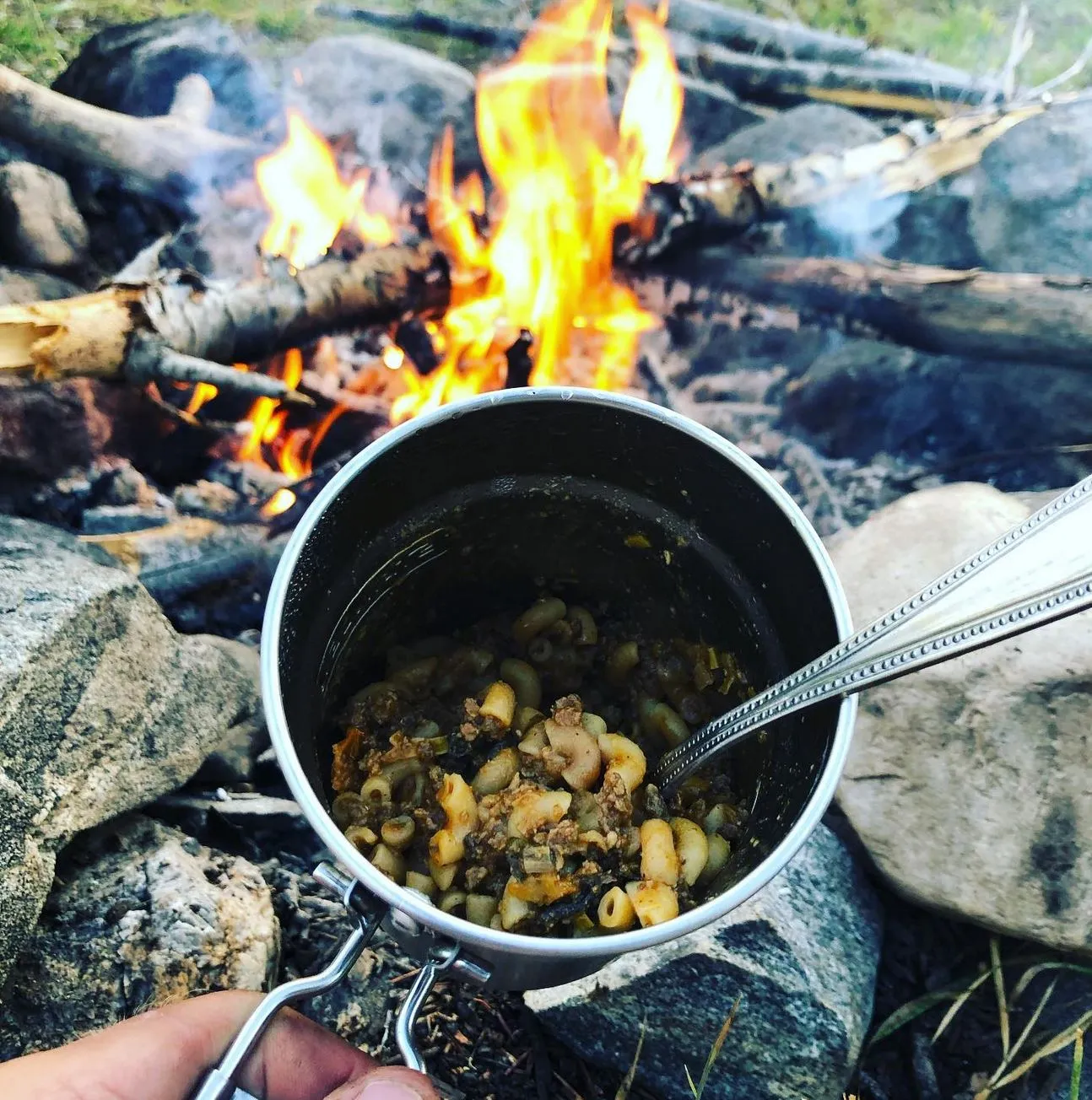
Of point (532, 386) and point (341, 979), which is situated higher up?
point (532, 386)

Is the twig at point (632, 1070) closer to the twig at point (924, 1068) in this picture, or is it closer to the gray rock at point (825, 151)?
the twig at point (924, 1068)

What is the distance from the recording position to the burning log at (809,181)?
3.38m

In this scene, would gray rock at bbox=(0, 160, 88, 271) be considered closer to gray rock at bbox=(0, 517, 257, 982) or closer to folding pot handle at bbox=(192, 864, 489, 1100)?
gray rock at bbox=(0, 517, 257, 982)

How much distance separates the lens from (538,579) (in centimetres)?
207

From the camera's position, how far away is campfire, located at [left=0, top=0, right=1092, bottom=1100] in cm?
194

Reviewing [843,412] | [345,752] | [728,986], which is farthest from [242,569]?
[843,412]

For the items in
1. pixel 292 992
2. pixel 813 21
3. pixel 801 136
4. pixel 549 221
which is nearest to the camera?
pixel 292 992

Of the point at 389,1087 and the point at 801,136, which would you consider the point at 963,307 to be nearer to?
the point at 801,136

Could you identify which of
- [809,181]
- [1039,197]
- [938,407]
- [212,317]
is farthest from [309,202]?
[1039,197]

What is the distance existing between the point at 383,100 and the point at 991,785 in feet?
11.1

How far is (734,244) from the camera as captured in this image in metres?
3.62

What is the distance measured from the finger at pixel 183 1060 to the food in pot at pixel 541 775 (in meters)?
0.29

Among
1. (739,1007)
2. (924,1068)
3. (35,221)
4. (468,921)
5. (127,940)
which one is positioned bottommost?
(924,1068)

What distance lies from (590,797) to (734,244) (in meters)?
2.62
